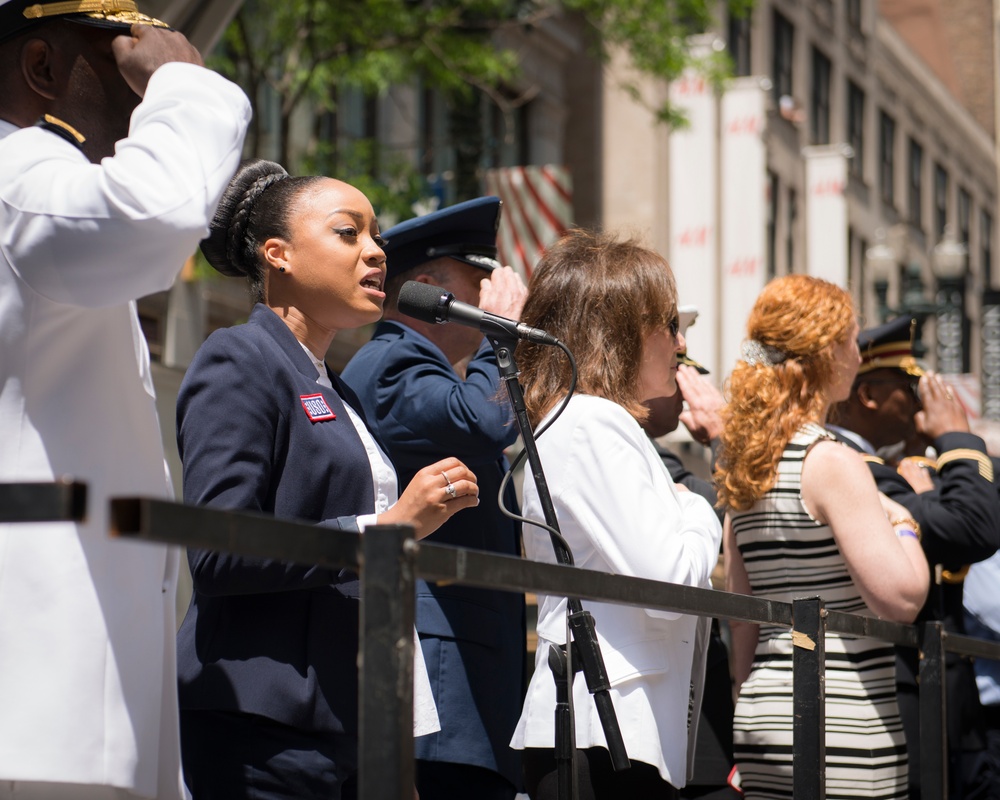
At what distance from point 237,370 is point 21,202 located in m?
0.70

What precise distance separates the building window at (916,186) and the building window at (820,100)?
615cm

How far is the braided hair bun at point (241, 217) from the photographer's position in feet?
10.4

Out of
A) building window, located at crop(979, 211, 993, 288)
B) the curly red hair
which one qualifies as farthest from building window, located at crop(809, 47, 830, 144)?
the curly red hair

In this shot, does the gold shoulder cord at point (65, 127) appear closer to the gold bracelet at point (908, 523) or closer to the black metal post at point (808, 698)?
the black metal post at point (808, 698)

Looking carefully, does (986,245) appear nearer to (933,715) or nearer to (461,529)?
(933,715)

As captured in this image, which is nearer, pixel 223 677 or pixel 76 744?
pixel 76 744

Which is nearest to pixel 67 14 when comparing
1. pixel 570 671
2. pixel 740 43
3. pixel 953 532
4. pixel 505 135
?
pixel 570 671

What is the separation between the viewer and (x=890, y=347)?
5348 millimetres

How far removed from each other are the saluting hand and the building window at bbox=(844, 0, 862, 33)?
3295cm

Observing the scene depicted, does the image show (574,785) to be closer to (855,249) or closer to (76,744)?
(76,744)

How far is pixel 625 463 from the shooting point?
124 inches

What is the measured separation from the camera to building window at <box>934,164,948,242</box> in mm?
39562

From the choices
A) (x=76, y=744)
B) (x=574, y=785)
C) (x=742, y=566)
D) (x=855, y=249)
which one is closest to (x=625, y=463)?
(x=574, y=785)

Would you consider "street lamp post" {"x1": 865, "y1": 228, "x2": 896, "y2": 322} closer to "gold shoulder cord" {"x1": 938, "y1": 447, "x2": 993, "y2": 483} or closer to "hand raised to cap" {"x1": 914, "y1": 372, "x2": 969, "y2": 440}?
"hand raised to cap" {"x1": 914, "y1": 372, "x2": 969, "y2": 440}
